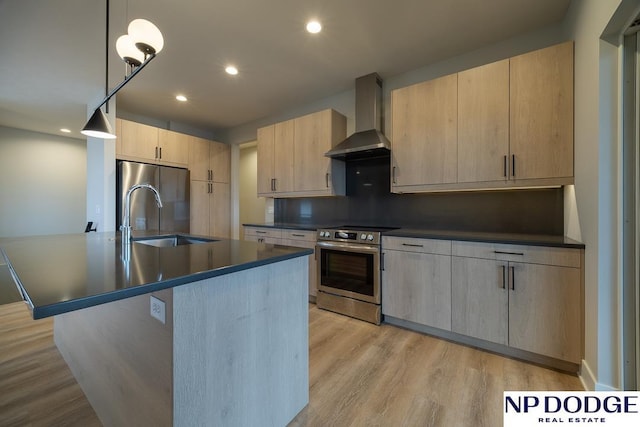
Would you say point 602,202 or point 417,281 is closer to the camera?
point 602,202

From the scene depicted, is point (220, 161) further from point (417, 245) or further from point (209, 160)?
point (417, 245)

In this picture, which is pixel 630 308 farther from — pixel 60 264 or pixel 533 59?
pixel 60 264

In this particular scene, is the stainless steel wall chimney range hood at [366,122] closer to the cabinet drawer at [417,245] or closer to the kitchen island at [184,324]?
the cabinet drawer at [417,245]

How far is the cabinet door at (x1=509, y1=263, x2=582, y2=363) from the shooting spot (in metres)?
1.77

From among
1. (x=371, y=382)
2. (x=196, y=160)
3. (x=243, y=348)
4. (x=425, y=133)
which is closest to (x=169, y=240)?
(x=243, y=348)

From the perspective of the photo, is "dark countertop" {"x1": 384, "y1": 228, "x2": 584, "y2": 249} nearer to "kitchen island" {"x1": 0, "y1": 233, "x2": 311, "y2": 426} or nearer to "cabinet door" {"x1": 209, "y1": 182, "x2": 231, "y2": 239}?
"kitchen island" {"x1": 0, "y1": 233, "x2": 311, "y2": 426}

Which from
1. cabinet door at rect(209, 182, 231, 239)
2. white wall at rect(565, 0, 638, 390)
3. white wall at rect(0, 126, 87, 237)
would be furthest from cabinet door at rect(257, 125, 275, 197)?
white wall at rect(0, 126, 87, 237)

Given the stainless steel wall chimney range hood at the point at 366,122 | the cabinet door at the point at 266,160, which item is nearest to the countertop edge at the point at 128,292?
the stainless steel wall chimney range hood at the point at 366,122

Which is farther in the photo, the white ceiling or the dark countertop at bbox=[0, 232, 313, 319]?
the white ceiling

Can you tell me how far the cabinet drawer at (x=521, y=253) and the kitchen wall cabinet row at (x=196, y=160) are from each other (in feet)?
12.7

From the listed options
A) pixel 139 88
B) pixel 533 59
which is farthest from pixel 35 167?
pixel 533 59

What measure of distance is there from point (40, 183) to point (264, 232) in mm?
5021

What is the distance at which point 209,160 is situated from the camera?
467cm

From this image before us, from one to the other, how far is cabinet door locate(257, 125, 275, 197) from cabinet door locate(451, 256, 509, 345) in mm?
2611
